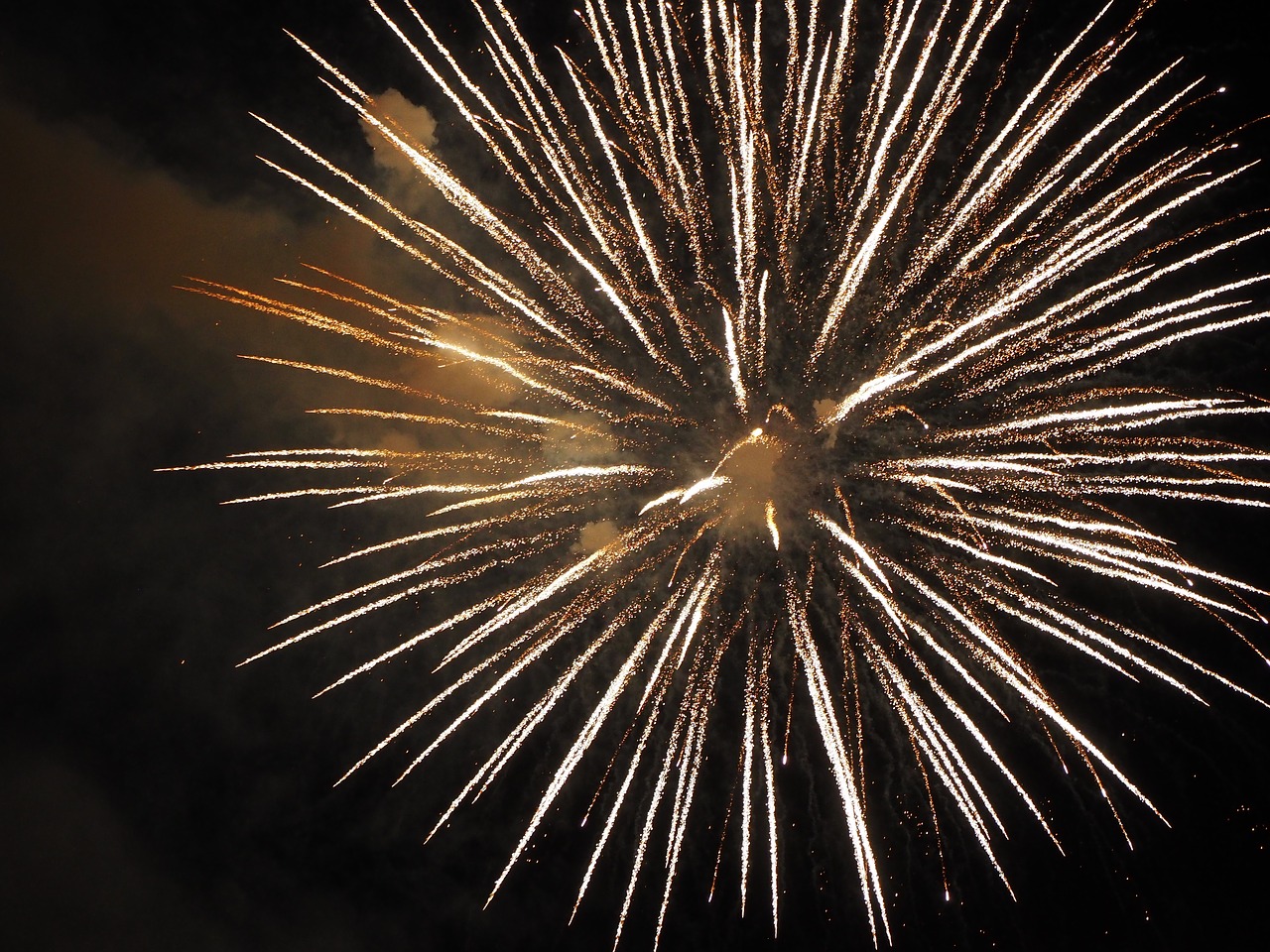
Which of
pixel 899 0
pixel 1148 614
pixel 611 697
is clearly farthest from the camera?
pixel 1148 614

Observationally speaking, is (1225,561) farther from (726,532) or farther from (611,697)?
(611,697)

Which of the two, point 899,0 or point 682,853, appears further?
point 682,853

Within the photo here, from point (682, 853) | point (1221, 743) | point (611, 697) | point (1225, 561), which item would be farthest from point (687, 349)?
point (1221, 743)

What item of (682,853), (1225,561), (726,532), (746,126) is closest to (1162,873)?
(1225,561)

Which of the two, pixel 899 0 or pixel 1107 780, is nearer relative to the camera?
pixel 899 0

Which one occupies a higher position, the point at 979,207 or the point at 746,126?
the point at 746,126

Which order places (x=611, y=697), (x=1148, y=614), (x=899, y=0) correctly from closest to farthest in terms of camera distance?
1. (x=899, y=0)
2. (x=611, y=697)
3. (x=1148, y=614)

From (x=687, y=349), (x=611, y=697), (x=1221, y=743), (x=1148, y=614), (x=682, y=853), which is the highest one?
(x=687, y=349)

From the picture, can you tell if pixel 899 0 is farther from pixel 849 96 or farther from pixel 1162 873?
pixel 1162 873

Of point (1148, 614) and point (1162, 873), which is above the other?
point (1148, 614)
